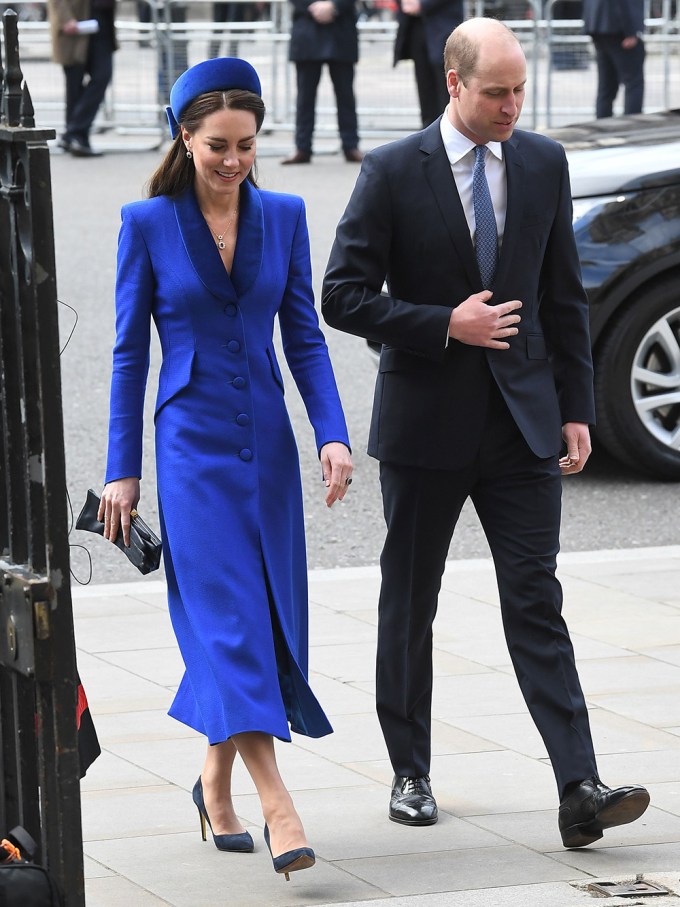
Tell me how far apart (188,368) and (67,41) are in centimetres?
1366

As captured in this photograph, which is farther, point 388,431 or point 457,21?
point 457,21

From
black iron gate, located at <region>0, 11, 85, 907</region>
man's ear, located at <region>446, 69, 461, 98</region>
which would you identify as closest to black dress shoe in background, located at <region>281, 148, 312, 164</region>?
man's ear, located at <region>446, 69, 461, 98</region>

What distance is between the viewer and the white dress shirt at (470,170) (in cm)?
436

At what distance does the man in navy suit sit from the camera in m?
4.28

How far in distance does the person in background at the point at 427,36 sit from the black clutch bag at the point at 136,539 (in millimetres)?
10962

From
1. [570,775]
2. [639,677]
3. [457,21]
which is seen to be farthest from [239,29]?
[570,775]

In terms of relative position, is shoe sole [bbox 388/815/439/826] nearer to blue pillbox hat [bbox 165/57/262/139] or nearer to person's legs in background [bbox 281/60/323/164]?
blue pillbox hat [bbox 165/57/262/139]

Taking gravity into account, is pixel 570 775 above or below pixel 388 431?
below

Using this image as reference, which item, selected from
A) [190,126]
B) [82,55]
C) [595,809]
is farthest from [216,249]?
[82,55]

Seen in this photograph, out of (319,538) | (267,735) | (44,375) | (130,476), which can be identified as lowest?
(319,538)

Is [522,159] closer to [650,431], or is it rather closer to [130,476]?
[130,476]

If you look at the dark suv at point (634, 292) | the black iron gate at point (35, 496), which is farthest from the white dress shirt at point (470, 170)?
the dark suv at point (634, 292)

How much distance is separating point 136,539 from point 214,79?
1.01m

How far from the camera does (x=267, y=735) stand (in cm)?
409
